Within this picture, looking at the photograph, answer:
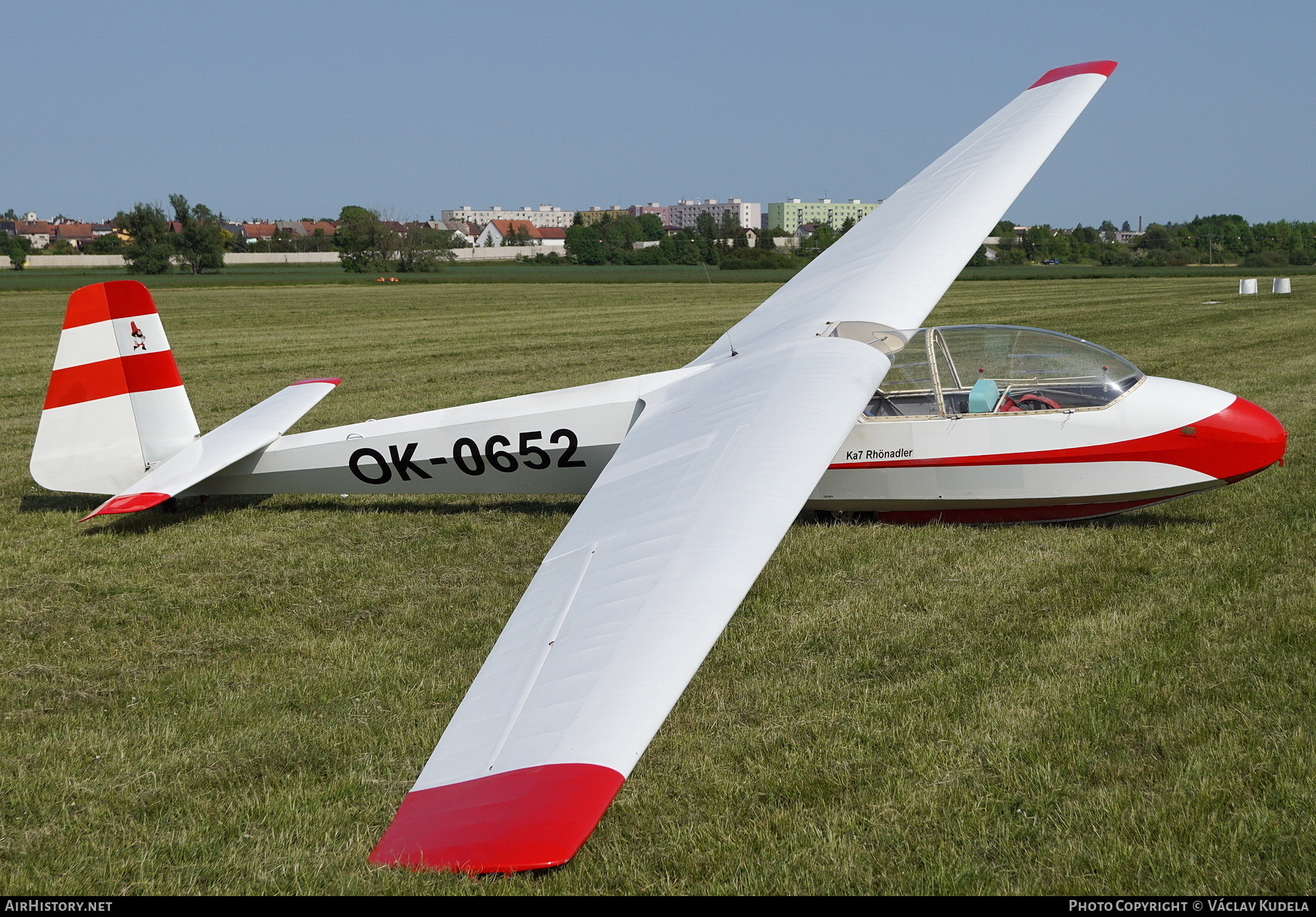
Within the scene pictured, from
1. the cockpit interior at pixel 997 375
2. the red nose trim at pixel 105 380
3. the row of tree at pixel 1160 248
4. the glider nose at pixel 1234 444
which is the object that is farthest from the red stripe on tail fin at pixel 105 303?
the row of tree at pixel 1160 248

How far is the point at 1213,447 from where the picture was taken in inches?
277

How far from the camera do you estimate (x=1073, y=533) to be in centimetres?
742

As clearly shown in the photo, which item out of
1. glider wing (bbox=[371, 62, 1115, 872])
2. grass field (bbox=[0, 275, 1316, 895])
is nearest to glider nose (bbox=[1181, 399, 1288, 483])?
grass field (bbox=[0, 275, 1316, 895])

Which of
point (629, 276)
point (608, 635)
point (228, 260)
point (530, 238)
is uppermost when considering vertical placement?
point (530, 238)

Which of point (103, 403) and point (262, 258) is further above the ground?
point (262, 258)

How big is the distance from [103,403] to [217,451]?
3.42 ft

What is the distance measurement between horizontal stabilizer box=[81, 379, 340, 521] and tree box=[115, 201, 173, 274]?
8652 centimetres

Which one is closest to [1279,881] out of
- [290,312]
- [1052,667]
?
[1052,667]

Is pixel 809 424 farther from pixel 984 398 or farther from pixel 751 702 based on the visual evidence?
pixel 984 398

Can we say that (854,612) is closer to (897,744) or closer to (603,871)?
(897,744)

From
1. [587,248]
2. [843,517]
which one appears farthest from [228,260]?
[843,517]

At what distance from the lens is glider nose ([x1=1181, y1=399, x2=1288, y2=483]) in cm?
704

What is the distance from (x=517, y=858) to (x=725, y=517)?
1484mm

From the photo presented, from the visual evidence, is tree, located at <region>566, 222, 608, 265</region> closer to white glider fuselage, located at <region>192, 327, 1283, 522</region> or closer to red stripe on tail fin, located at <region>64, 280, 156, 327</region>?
red stripe on tail fin, located at <region>64, 280, 156, 327</region>
